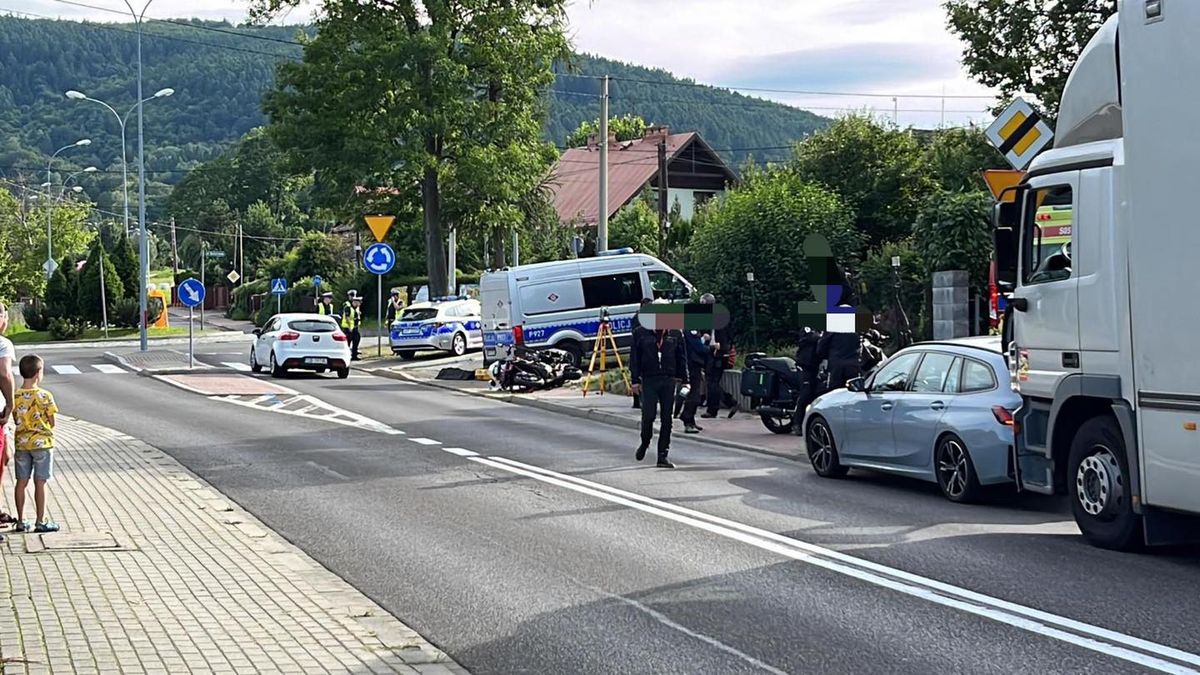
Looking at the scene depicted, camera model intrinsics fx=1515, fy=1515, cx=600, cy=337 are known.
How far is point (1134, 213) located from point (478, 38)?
35774 mm

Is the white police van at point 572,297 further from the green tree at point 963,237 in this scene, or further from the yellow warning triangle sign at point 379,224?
the green tree at point 963,237

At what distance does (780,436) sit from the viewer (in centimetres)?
1983

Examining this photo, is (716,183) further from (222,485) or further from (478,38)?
(222,485)

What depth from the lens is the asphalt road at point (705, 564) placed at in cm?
756

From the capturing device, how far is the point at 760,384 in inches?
773

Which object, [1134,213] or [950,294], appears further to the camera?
[950,294]

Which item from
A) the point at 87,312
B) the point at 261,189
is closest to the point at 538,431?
the point at 87,312

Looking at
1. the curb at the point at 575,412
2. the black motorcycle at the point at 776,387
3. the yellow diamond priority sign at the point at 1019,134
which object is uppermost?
the yellow diamond priority sign at the point at 1019,134

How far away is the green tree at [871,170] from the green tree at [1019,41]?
130 inches

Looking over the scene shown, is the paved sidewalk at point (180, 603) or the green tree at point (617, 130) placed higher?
the green tree at point (617, 130)

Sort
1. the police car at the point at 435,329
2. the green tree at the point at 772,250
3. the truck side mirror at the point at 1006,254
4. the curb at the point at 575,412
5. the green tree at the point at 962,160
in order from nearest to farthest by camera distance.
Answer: the truck side mirror at the point at 1006,254 < the curb at the point at 575,412 < the green tree at the point at 772,250 < the green tree at the point at 962,160 < the police car at the point at 435,329

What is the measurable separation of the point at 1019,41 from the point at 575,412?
42.2 feet

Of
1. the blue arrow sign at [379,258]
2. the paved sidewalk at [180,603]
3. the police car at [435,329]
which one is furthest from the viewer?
the police car at [435,329]

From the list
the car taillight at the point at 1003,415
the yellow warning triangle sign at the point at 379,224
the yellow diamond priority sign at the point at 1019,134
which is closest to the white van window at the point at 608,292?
the yellow warning triangle sign at the point at 379,224
